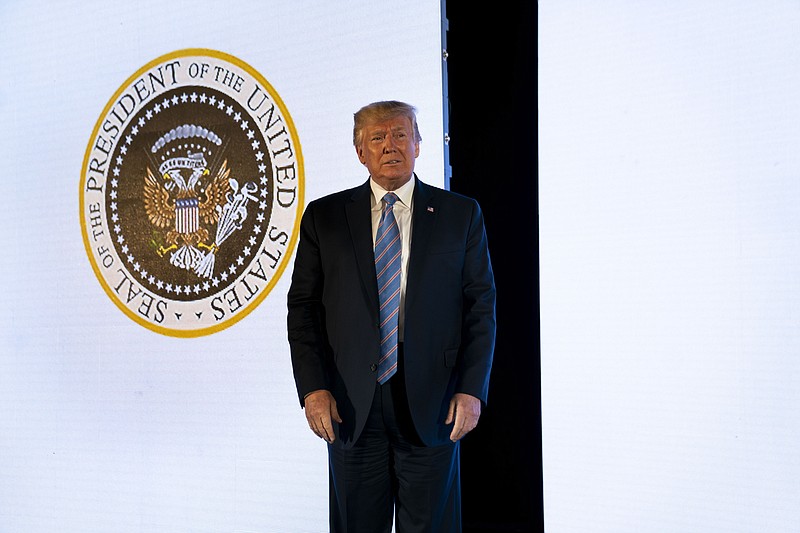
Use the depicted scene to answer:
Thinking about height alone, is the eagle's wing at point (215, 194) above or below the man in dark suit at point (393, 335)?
above

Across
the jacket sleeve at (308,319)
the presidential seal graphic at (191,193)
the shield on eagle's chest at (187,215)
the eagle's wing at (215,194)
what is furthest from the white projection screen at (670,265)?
the shield on eagle's chest at (187,215)

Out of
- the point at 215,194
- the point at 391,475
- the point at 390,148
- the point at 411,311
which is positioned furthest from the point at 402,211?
the point at 215,194

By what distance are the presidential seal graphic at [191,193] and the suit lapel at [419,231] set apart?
853 millimetres

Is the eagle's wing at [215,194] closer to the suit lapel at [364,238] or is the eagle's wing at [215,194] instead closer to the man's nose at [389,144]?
the suit lapel at [364,238]

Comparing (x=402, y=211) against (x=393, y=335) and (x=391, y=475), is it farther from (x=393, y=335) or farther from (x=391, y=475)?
(x=391, y=475)

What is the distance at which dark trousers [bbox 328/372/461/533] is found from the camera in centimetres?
182

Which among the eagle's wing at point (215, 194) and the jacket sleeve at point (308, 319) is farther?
the eagle's wing at point (215, 194)

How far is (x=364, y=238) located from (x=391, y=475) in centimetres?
62

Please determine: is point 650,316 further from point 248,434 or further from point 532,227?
point 248,434

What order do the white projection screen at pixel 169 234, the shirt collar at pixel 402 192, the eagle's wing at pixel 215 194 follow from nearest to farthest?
1. the shirt collar at pixel 402 192
2. the white projection screen at pixel 169 234
3. the eagle's wing at pixel 215 194

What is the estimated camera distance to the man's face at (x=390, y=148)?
1869 millimetres

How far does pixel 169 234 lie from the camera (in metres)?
2.87

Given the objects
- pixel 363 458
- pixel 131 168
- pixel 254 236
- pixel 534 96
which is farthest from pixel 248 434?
pixel 534 96

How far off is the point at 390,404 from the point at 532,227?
3.08ft
